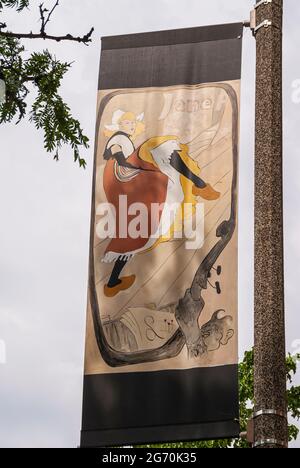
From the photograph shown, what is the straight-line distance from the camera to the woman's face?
7.74 metres

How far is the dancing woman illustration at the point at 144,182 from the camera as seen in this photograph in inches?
286

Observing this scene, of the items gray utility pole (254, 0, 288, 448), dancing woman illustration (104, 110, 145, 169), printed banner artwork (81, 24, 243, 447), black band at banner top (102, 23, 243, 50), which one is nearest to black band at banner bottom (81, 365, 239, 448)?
printed banner artwork (81, 24, 243, 447)

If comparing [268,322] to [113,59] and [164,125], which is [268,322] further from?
[113,59]

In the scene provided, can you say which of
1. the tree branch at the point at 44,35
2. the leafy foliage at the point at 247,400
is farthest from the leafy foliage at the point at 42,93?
the leafy foliage at the point at 247,400

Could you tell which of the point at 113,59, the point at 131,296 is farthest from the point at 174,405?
the point at 113,59

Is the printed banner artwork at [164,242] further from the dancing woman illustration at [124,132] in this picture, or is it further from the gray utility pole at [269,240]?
the gray utility pole at [269,240]

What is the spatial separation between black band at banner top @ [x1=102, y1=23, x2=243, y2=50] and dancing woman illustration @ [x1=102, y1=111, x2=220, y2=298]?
76 cm

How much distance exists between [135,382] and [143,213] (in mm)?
1431

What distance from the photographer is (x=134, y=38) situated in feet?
26.5

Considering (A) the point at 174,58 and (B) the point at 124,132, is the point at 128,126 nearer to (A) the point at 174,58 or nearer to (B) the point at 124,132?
(B) the point at 124,132

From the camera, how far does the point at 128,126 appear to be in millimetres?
7750

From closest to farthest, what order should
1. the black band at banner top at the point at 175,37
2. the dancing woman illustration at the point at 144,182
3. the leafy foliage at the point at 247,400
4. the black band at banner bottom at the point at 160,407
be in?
the black band at banner bottom at the point at 160,407
the dancing woman illustration at the point at 144,182
the black band at banner top at the point at 175,37
the leafy foliage at the point at 247,400

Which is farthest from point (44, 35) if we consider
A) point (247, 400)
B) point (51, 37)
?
point (247, 400)

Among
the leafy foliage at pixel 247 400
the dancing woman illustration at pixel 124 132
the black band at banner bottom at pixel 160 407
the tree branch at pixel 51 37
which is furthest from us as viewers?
the leafy foliage at pixel 247 400
